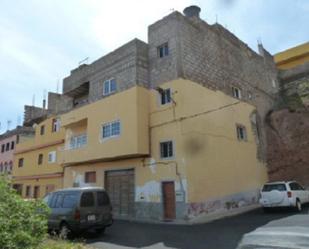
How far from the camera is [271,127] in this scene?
25000 mm

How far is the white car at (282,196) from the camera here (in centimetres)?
1694

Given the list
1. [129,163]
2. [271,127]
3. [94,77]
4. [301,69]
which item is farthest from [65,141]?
[301,69]

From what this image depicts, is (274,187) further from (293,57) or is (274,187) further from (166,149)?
(293,57)

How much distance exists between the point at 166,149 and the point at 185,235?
6.31 m

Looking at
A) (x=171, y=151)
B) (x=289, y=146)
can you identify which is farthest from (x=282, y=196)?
(x=289, y=146)

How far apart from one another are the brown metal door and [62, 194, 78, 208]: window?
6150 millimetres

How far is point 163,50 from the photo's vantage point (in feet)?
65.6

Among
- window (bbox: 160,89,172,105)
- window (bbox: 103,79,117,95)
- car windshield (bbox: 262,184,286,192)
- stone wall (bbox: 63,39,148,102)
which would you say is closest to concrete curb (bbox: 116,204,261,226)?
car windshield (bbox: 262,184,286,192)

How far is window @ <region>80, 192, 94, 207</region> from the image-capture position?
12.6 metres

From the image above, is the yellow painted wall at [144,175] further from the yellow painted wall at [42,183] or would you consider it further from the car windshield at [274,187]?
the yellow painted wall at [42,183]

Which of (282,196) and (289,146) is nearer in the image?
(282,196)

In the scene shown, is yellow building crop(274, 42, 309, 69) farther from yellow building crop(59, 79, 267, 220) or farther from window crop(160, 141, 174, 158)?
window crop(160, 141, 174, 158)

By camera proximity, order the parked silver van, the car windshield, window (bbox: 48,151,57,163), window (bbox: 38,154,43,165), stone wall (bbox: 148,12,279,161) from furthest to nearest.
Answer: window (bbox: 38,154,43,165), window (bbox: 48,151,57,163), stone wall (bbox: 148,12,279,161), the car windshield, the parked silver van

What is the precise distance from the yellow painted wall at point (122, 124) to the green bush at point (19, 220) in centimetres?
1017
